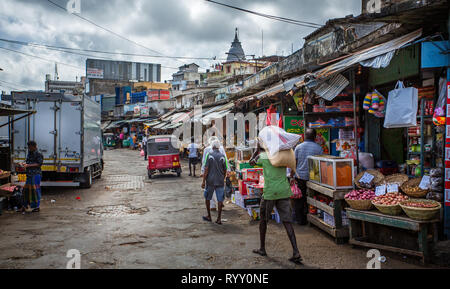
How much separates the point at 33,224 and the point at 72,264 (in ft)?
10.9

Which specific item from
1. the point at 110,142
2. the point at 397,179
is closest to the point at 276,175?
the point at 397,179

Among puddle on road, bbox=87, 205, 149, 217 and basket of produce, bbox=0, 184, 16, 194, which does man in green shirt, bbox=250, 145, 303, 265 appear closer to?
puddle on road, bbox=87, 205, 149, 217

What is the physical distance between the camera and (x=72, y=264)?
4980mm

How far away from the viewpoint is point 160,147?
16.3 metres

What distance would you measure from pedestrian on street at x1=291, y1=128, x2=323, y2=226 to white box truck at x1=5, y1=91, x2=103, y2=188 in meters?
8.05

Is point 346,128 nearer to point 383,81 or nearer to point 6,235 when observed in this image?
point 383,81

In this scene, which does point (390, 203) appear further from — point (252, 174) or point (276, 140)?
point (252, 174)

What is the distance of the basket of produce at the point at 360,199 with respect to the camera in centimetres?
552

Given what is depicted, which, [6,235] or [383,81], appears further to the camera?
[383,81]

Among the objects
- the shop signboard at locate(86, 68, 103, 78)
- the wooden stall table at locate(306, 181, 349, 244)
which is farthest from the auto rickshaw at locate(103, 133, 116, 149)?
the wooden stall table at locate(306, 181, 349, 244)

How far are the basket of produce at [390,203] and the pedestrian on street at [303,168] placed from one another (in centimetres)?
194

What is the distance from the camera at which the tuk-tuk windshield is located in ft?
53.1

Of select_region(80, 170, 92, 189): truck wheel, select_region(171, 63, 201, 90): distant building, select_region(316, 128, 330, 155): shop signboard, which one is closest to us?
select_region(316, 128, 330, 155): shop signboard
